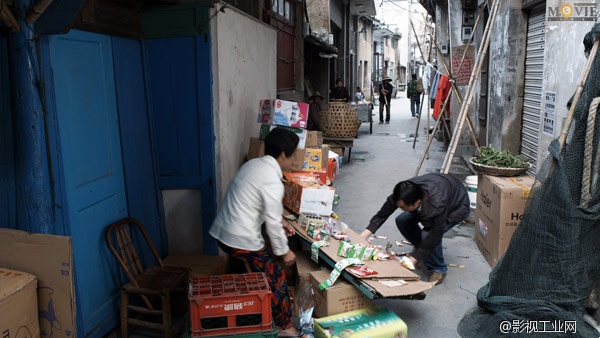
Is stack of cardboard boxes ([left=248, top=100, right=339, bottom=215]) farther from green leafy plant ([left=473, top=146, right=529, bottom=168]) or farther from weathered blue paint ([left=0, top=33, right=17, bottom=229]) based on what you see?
weathered blue paint ([left=0, top=33, right=17, bottom=229])

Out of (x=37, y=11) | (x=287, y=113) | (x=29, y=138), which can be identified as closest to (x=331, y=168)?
(x=287, y=113)

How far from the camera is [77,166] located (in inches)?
141

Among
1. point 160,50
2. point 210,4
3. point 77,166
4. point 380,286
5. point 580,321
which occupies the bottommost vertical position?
point 580,321

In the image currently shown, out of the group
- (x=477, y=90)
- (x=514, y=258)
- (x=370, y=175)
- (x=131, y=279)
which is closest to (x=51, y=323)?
(x=131, y=279)

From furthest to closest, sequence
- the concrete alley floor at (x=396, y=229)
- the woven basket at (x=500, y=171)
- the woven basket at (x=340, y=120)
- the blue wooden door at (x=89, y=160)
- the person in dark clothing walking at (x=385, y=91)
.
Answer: the person in dark clothing walking at (x=385, y=91) → the woven basket at (x=340, y=120) → the woven basket at (x=500, y=171) → the concrete alley floor at (x=396, y=229) → the blue wooden door at (x=89, y=160)

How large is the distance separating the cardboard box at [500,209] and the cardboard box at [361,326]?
1.84m

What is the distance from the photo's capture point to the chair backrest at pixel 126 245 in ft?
12.6

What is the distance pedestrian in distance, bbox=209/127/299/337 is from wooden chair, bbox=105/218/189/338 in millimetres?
588

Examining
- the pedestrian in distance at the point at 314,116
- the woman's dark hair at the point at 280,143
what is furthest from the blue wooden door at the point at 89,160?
the pedestrian in distance at the point at 314,116

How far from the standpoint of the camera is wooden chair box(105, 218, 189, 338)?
3.77 m

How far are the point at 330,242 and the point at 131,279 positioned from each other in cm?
174

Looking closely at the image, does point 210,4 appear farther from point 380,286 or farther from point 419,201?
point 380,286

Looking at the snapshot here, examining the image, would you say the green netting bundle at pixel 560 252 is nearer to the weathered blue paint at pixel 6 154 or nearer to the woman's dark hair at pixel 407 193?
the woman's dark hair at pixel 407 193

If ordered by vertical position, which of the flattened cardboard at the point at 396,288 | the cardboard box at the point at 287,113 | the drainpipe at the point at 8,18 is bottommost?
the flattened cardboard at the point at 396,288
